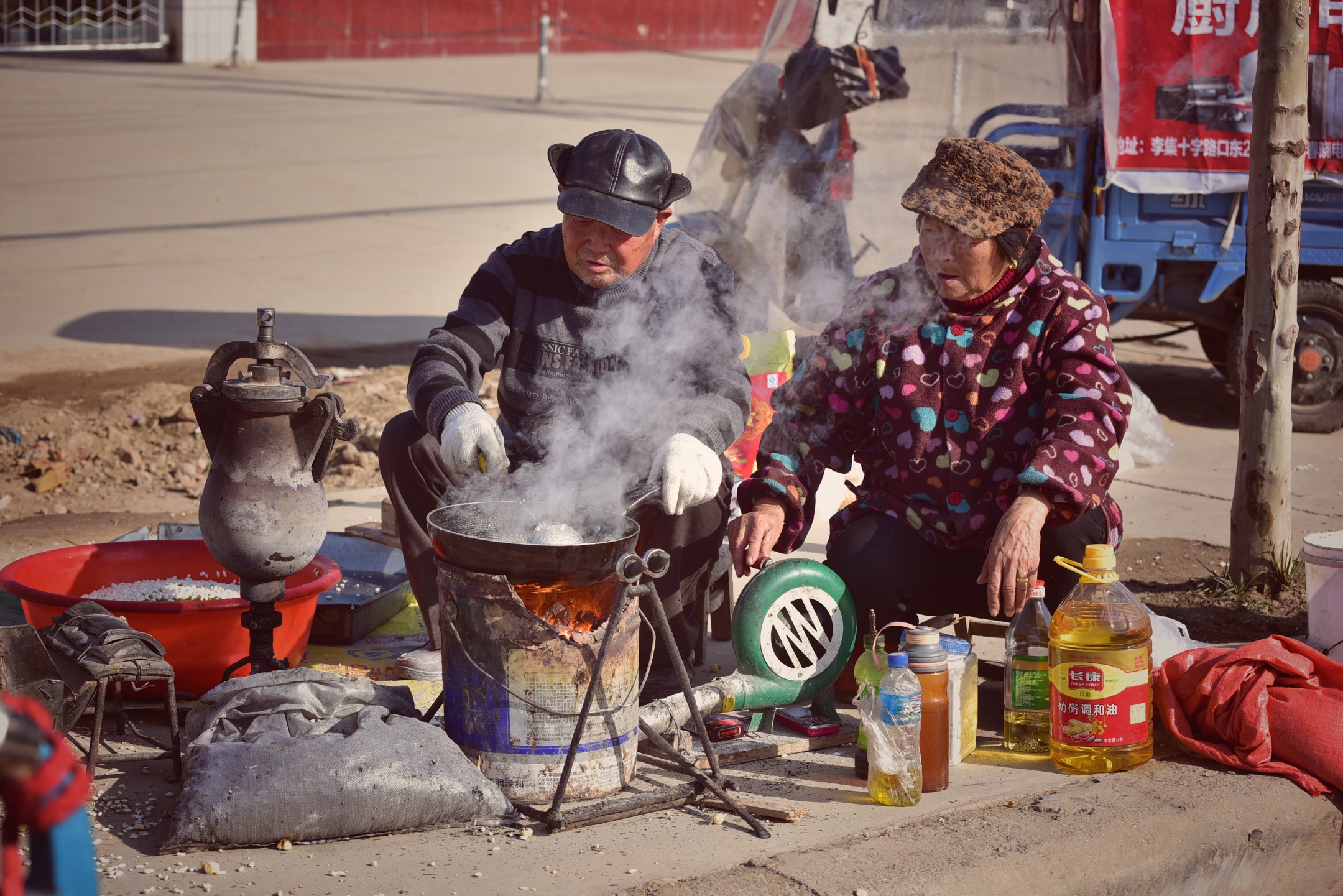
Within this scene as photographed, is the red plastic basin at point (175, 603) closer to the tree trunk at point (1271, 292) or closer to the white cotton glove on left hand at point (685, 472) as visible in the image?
the white cotton glove on left hand at point (685, 472)

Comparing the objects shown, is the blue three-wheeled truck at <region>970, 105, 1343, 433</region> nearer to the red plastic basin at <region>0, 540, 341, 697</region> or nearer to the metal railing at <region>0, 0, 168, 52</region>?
the red plastic basin at <region>0, 540, 341, 697</region>

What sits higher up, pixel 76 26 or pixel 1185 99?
pixel 76 26

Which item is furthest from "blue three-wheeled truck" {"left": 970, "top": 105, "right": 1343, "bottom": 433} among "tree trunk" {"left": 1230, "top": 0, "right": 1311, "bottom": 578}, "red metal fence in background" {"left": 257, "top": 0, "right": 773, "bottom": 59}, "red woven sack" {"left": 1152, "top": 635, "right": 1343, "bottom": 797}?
"red metal fence in background" {"left": 257, "top": 0, "right": 773, "bottom": 59}

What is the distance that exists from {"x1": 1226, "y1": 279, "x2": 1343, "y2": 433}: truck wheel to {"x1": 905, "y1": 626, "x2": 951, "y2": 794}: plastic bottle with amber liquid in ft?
15.2

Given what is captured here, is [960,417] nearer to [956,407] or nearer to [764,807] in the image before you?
[956,407]

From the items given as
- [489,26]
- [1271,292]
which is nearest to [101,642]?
[1271,292]

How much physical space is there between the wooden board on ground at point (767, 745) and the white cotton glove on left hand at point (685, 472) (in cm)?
58

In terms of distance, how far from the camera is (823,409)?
3.42 metres

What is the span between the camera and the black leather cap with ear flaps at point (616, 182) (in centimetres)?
321

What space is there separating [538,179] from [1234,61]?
9207mm

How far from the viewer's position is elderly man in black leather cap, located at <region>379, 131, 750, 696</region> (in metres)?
3.33

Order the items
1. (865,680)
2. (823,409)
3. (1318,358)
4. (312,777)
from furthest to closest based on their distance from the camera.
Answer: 1. (1318,358)
2. (823,409)
3. (865,680)
4. (312,777)

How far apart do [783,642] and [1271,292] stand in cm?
231

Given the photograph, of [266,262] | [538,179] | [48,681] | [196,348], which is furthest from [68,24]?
[48,681]
